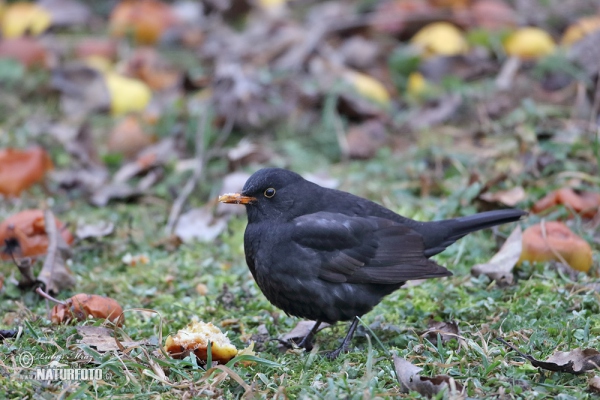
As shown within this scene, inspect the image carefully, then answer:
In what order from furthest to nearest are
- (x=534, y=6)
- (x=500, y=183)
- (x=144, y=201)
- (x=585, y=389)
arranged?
(x=534, y=6) → (x=144, y=201) → (x=500, y=183) → (x=585, y=389)

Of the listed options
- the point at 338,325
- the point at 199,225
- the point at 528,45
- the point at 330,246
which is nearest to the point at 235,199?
the point at 330,246

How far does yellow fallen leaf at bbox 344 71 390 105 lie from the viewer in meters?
7.43

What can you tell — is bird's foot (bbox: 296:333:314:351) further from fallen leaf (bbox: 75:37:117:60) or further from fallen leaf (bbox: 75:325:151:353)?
fallen leaf (bbox: 75:37:117:60)

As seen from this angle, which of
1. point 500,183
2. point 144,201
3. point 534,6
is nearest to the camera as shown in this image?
point 500,183

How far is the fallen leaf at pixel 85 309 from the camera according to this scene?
13.0ft

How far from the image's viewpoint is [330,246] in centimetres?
427

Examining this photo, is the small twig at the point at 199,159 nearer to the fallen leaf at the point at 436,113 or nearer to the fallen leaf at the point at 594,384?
the fallen leaf at the point at 436,113

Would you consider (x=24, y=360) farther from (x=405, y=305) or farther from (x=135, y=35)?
(x=135, y=35)

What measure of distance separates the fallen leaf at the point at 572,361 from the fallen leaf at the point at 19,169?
14.5 feet

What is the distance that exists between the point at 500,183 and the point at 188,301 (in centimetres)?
262

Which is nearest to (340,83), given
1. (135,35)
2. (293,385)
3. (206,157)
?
(206,157)

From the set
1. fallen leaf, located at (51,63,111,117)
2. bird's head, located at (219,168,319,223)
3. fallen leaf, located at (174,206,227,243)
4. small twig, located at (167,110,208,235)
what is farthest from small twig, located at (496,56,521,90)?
fallen leaf, located at (51,63,111,117)

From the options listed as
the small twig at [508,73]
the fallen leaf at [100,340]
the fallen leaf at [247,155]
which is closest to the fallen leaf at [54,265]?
the fallen leaf at [100,340]

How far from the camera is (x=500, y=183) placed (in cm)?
578
